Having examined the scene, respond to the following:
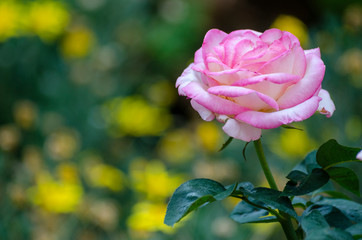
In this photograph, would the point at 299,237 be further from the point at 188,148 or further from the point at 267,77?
the point at 188,148

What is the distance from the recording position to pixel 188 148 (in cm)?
171

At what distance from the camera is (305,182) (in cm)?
37

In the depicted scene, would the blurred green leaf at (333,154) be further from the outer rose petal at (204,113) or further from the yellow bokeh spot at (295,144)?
the yellow bokeh spot at (295,144)

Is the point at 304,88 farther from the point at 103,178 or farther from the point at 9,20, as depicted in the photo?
the point at 9,20

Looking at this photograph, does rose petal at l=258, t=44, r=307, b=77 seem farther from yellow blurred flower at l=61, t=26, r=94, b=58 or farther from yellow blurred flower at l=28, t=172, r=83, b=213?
yellow blurred flower at l=61, t=26, r=94, b=58

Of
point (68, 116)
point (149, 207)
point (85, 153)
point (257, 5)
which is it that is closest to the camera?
point (149, 207)

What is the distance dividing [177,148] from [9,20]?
28.1 inches

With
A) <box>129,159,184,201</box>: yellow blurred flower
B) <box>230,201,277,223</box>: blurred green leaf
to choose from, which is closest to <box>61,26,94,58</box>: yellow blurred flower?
<box>129,159,184,201</box>: yellow blurred flower

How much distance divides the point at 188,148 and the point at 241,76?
4.44ft

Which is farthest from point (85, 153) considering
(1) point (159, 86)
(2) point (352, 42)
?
(2) point (352, 42)

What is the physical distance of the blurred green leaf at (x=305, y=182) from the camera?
1.20ft

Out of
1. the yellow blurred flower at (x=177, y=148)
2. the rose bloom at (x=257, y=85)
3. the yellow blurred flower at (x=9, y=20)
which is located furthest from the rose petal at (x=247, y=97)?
the yellow blurred flower at (x=9, y=20)

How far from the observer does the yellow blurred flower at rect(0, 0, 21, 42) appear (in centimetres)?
173

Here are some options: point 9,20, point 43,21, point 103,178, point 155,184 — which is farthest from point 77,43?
point 155,184
